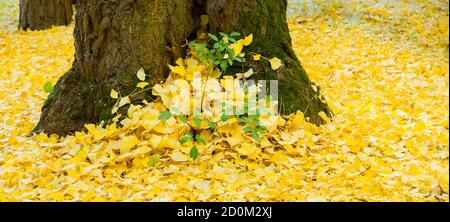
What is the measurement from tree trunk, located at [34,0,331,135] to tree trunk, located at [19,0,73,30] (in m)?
5.01

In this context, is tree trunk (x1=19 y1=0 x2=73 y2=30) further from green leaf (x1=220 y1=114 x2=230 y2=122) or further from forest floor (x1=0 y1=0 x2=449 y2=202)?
green leaf (x1=220 y1=114 x2=230 y2=122)

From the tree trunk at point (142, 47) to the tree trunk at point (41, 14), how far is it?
16.4ft

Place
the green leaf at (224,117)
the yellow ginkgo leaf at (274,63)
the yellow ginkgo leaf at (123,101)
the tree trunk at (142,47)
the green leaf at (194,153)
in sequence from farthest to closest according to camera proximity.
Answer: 1. the yellow ginkgo leaf at (274,63)
2. the tree trunk at (142,47)
3. the yellow ginkgo leaf at (123,101)
4. the green leaf at (224,117)
5. the green leaf at (194,153)

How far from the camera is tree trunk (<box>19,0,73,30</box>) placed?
29.5 ft

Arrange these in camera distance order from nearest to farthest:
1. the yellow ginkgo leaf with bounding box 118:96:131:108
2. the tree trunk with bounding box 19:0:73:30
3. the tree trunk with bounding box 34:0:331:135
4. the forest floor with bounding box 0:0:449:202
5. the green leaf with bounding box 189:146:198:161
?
the forest floor with bounding box 0:0:449:202, the green leaf with bounding box 189:146:198:161, the yellow ginkgo leaf with bounding box 118:96:131:108, the tree trunk with bounding box 34:0:331:135, the tree trunk with bounding box 19:0:73:30

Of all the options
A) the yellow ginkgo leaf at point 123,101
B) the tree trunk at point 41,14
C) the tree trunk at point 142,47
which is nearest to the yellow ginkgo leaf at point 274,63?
the tree trunk at point 142,47

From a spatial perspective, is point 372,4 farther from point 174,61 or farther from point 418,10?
point 174,61

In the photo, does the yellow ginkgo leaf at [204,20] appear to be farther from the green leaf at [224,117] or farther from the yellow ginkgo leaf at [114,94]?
the green leaf at [224,117]

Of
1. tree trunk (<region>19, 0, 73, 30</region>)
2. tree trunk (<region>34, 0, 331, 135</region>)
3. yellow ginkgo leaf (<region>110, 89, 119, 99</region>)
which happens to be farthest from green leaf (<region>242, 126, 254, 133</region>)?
tree trunk (<region>19, 0, 73, 30</region>)

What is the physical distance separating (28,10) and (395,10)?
5640mm

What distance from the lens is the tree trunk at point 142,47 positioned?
4.02 metres

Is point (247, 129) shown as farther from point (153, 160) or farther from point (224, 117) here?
point (153, 160)

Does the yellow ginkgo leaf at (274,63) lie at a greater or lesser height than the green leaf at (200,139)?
greater
